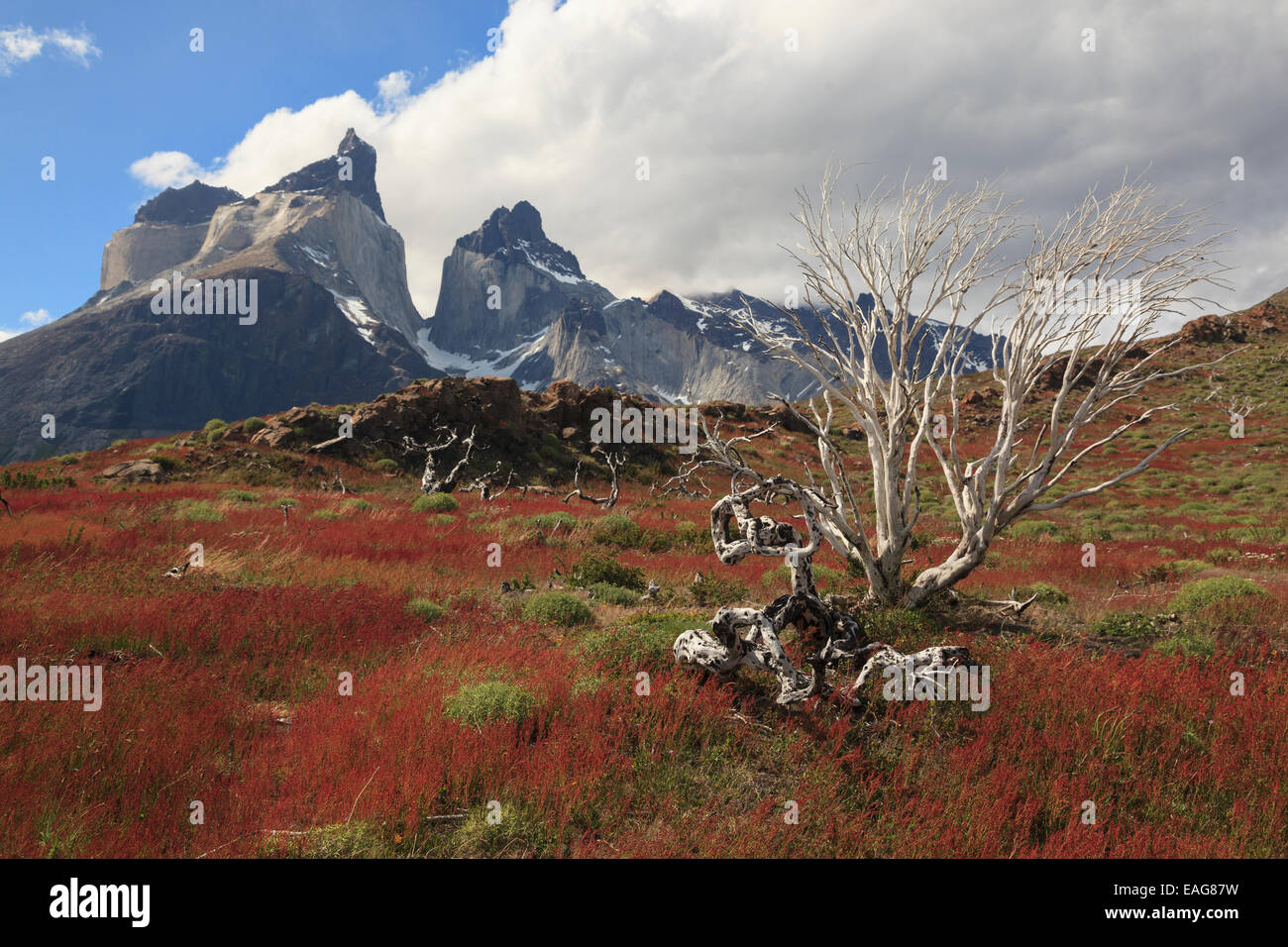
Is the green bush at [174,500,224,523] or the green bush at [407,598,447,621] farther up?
the green bush at [174,500,224,523]

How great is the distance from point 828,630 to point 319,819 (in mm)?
4705

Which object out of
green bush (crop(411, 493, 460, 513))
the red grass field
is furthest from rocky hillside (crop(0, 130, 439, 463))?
the red grass field

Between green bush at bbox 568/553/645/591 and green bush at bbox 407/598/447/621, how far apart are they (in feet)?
9.42

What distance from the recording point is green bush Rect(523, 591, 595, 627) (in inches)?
326

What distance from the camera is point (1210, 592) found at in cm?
942

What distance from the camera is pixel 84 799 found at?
145 inches

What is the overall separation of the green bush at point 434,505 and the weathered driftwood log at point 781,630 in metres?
14.9

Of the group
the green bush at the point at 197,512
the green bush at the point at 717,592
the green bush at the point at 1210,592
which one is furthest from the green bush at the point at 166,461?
the green bush at the point at 1210,592

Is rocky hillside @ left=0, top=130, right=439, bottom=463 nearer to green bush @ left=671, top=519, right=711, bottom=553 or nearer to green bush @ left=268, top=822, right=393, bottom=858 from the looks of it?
green bush @ left=671, top=519, right=711, bottom=553

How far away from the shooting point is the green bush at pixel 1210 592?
30.2ft

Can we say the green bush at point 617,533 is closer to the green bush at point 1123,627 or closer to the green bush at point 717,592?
the green bush at point 717,592
